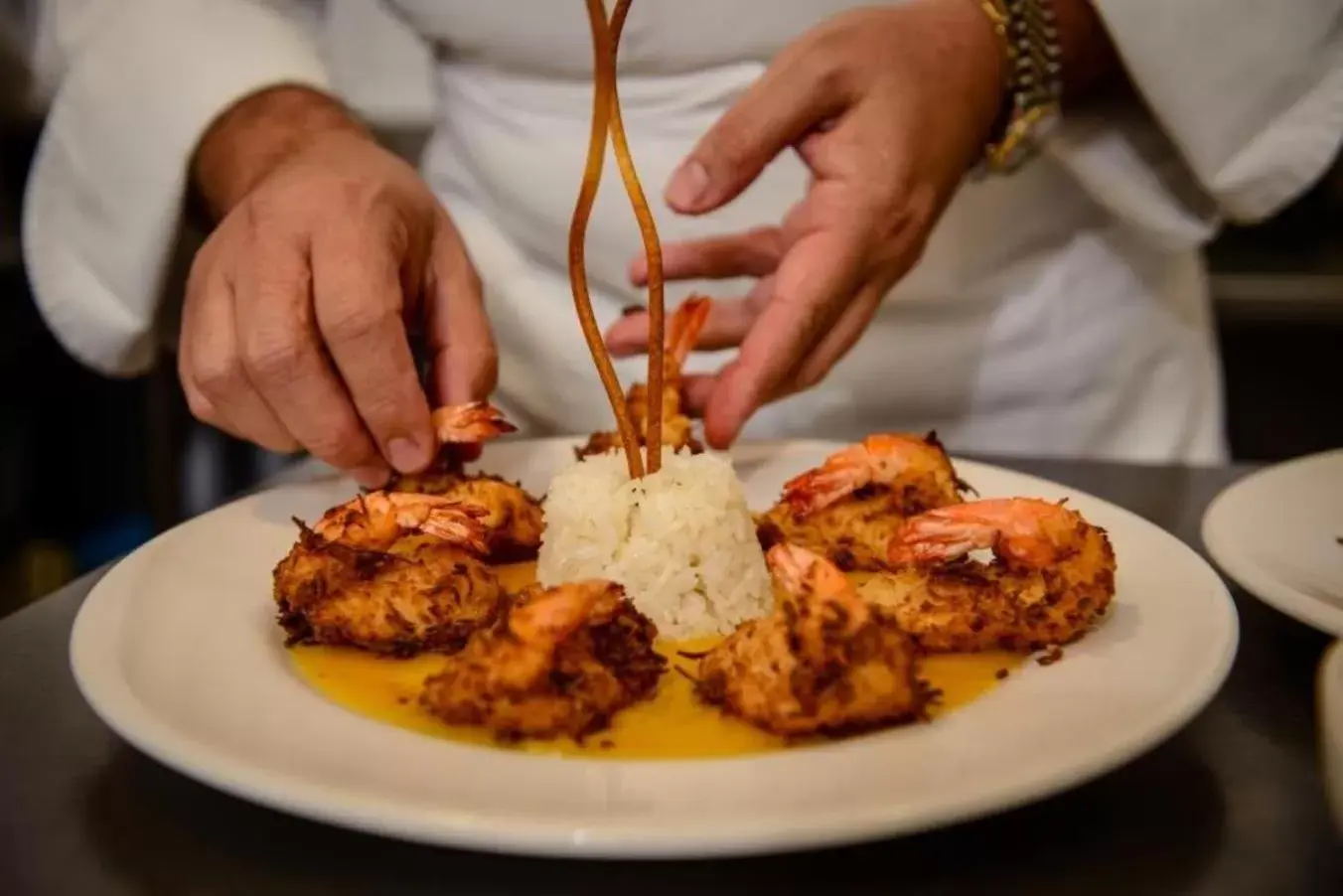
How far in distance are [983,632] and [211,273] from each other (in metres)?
0.96

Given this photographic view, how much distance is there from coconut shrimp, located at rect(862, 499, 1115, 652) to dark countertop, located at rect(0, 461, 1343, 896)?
0.15 metres

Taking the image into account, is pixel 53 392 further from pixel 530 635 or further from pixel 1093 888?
pixel 1093 888

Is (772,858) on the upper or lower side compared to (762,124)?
lower

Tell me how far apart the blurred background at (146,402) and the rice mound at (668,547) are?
2107mm

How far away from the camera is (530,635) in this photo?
1.06 m

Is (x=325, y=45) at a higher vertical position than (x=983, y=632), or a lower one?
higher

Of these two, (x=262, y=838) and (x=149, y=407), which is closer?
(x=262, y=838)

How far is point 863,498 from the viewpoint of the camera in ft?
5.03

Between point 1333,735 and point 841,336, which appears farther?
point 841,336

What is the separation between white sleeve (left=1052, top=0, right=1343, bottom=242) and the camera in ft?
6.09

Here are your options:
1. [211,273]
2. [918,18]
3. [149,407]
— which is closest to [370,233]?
[211,273]

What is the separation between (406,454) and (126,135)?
29.9 inches

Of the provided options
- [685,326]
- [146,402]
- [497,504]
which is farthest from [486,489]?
[146,402]

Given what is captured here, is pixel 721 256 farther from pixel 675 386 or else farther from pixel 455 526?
pixel 455 526
